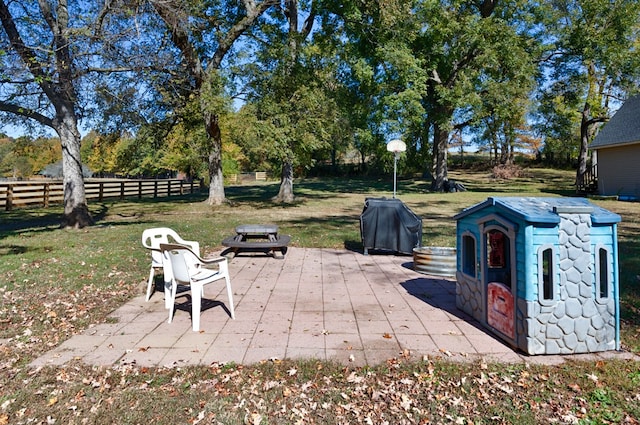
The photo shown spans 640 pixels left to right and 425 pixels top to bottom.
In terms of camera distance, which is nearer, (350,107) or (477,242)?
(477,242)

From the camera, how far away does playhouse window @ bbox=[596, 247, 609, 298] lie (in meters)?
3.47

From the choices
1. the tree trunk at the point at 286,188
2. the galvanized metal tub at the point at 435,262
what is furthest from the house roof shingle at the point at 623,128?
the galvanized metal tub at the point at 435,262

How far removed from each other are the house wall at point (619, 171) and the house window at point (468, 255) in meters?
19.9

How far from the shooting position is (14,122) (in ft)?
41.3

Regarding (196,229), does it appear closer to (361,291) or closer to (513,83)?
(361,291)

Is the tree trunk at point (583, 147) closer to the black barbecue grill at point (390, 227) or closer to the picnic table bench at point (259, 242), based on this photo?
the black barbecue grill at point (390, 227)

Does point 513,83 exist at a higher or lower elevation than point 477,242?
higher

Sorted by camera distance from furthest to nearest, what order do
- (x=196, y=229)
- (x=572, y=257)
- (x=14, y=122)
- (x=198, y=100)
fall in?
1. (x=198, y=100)
2. (x=14, y=122)
3. (x=196, y=229)
4. (x=572, y=257)

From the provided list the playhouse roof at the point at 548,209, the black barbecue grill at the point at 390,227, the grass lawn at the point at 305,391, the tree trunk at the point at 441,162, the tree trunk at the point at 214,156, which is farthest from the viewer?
the tree trunk at the point at 441,162

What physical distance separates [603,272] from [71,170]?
11.9 meters

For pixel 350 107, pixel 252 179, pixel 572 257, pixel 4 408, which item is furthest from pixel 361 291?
pixel 252 179

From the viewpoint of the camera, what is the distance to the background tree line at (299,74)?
10016 mm

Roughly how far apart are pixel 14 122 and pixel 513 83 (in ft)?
74.3

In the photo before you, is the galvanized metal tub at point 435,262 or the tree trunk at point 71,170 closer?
the galvanized metal tub at point 435,262
